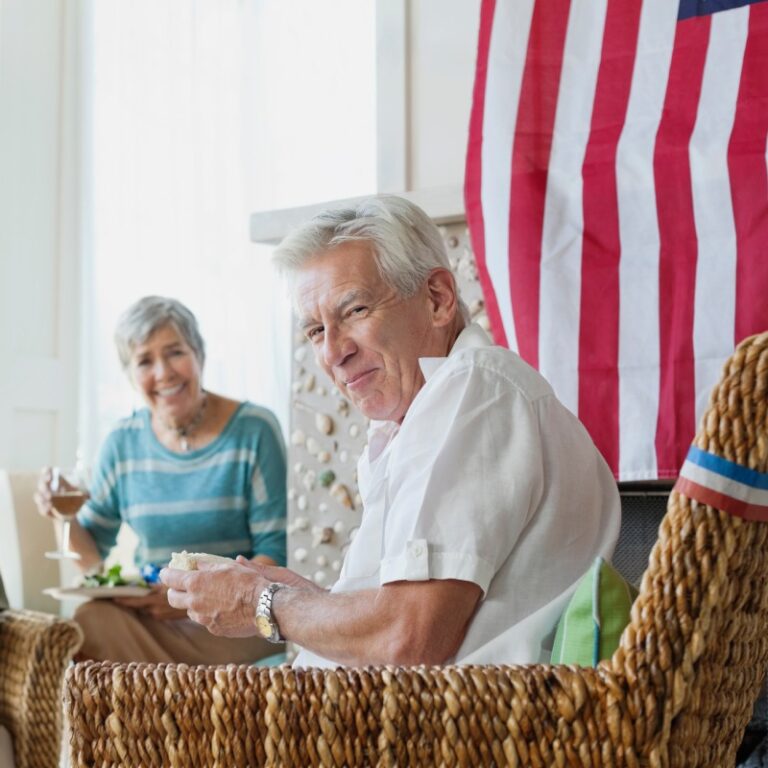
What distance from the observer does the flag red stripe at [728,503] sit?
858 millimetres

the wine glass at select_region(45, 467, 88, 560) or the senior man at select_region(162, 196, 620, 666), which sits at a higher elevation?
the senior man at select_region(162, 196, 620, 666)

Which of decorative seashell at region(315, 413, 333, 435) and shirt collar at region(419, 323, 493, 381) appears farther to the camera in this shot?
decorative seashell at region(315, 413, 333, 435)

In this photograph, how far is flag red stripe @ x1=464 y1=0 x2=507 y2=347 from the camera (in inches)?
100

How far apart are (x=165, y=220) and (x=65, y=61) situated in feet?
2.98

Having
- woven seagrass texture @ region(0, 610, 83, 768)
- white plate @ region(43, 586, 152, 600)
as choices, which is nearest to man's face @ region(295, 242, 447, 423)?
woven seagrass texture @ region(0, 610, 83, 768)

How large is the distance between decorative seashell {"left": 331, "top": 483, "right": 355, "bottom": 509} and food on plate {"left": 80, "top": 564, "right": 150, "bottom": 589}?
58 cm

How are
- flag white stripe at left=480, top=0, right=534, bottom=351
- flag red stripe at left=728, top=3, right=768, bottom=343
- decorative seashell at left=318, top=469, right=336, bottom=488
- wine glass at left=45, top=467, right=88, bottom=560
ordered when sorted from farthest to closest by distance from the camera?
wine glass at left=45, top=467, right=88, bottom=560 < decorative seashell at left=318, top=469, right=336, bottom=488 < flag white stripe at left=480, top=0, right=534, bottom=351 < flag red stripe at left=728, top=3, right=768, bottom=343

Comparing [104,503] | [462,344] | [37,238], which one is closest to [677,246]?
[462,344]

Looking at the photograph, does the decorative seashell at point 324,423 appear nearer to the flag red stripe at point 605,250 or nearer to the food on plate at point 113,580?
the food on plate at point 113,580

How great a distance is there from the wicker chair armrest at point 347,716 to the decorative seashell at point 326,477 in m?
1.95

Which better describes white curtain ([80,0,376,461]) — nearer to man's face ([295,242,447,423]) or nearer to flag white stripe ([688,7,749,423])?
flag white stripe ([688,7,749,423])

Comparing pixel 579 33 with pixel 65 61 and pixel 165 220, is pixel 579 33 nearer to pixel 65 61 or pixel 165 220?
pixel 165 220

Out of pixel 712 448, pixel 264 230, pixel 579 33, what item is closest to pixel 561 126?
pixel 579 33

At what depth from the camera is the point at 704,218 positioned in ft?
7.34
